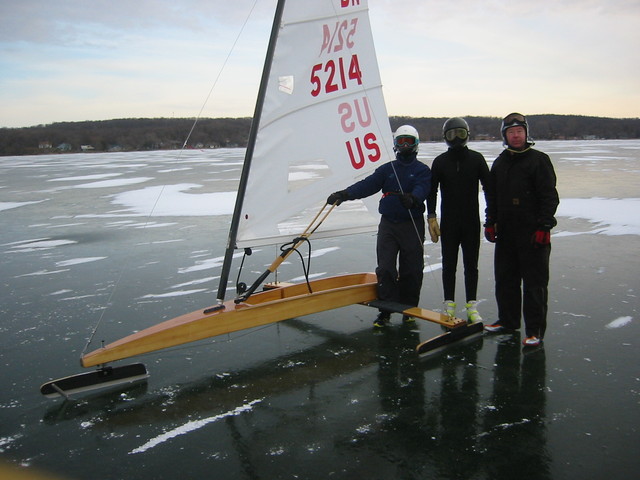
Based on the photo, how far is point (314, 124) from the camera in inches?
146

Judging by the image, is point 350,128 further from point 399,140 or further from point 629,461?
point 629,461

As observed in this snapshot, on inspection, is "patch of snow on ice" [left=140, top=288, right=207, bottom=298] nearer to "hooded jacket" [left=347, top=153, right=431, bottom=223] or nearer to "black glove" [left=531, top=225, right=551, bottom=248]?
"hooded jacket" [left=347, top=153, right=431, bottom=223]

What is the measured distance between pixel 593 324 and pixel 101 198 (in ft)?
34.6

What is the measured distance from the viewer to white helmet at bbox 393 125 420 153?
3.87 metres

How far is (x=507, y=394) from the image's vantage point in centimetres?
281

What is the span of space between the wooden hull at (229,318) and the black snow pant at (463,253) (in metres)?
0.54

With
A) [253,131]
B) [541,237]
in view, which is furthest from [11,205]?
[541,237]

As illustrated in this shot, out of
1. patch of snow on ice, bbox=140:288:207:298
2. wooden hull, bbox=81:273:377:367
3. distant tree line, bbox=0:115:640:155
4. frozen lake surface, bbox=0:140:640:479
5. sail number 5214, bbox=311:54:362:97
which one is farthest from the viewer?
distant tree line, bbox=0:115:640:155

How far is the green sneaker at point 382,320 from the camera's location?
3.93 m

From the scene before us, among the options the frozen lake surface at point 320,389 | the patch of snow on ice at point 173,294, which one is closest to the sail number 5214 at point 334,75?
the frozen lake surface at point 320,389

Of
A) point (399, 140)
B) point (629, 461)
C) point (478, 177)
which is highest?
point (399, 140)

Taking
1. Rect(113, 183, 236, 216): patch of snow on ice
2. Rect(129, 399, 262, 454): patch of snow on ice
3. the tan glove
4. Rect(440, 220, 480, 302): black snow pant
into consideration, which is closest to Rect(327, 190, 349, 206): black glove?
the tan glove

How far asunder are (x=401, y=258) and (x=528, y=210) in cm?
95

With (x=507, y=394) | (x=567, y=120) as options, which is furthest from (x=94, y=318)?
(x=567, y=120)
